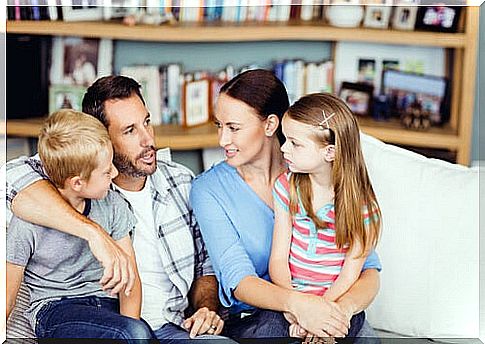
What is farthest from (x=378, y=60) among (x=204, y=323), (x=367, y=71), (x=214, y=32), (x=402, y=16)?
(x=204, y=323)

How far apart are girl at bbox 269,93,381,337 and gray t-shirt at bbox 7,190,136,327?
32cm

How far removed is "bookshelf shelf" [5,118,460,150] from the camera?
74.4 inches

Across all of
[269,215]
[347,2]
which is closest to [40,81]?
[269,215]

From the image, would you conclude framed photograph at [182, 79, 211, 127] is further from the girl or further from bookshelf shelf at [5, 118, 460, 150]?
the girl

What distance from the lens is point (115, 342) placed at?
5.83ft

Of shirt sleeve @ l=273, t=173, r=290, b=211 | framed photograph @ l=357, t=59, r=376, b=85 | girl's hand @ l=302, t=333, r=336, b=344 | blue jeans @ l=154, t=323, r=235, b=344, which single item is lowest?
blue jeans @ l=154, t=323, r=235, b=344

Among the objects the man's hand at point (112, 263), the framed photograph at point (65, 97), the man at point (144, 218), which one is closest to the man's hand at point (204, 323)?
the man at point (144, 218)

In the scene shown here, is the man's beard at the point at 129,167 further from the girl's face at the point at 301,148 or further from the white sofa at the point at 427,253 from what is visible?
the white sofa at the point at 427,253

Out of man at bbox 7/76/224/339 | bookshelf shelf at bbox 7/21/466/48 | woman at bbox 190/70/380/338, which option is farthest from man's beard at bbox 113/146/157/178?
bookshelf shelf at bbox 7/21/466/48

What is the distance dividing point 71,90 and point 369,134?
0.66 metres

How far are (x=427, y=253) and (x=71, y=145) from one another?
0.77 meters

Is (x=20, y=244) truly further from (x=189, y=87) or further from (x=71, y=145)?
(x=189, y=87)

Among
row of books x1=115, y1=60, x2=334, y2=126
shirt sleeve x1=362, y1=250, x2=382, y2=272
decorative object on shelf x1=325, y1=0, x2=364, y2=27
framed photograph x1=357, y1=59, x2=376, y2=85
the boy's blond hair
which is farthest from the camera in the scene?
framed photograph x1=357, y1=59, x2=376, y2=85

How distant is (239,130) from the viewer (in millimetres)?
1804
